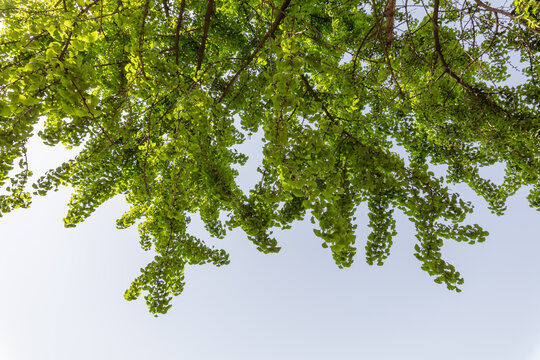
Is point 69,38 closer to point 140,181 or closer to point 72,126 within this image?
point 140,181

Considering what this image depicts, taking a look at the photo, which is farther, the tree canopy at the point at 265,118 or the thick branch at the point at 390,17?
the thick branch at the point at 390,17

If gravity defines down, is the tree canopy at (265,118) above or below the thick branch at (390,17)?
below

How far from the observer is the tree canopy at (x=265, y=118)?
4.25ft

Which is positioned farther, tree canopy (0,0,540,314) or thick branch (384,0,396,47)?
thick branch (384,0,396,47)

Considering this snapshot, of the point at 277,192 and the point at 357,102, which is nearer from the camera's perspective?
the point at 277,192

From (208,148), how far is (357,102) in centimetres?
156

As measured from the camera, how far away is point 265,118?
1.67 meters

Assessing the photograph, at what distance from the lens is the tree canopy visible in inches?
50.9

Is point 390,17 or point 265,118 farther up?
point 390,17

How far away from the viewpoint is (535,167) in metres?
2.79

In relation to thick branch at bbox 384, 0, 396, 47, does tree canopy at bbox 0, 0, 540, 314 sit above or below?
below

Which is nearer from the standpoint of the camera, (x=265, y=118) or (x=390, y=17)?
(x=265, y=118)

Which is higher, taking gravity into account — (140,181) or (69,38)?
(140,181)

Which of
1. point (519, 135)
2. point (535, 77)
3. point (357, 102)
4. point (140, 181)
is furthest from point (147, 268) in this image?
point (535, 77)
